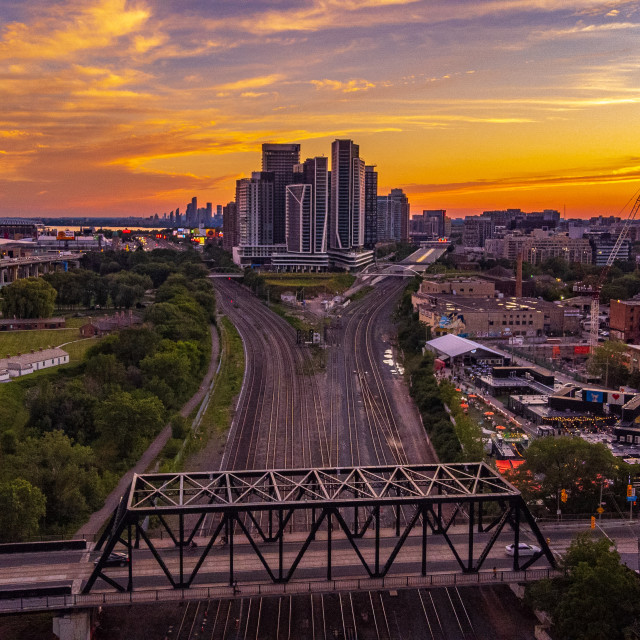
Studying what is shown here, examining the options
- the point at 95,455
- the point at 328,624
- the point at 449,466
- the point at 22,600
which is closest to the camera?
the point at 22,600

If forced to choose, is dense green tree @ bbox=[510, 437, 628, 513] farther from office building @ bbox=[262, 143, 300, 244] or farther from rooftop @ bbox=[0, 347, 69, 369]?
office building @ bbox=[262, 143, 300, 244]

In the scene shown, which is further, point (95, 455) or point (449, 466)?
point (95, 455)

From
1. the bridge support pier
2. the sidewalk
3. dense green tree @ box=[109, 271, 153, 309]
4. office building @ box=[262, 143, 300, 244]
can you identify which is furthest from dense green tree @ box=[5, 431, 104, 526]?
office building @ box=[262, 143, 300, 244]

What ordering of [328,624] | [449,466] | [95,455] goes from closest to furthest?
[328,624]
[449,466]
[95,455]

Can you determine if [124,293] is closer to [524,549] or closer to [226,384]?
[226,384]

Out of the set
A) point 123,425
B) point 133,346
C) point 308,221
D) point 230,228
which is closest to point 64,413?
point 123,425

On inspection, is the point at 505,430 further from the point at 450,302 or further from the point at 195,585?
the point at 450,302

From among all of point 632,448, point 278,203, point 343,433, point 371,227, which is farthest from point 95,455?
point 371,227
